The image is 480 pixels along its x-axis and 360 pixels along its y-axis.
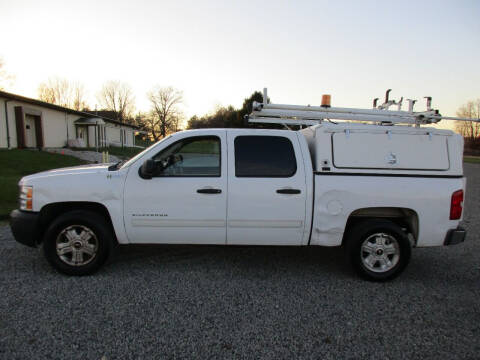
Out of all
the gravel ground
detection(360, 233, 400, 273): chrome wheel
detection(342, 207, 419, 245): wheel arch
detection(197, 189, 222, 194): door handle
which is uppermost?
detection(197, 189, 222, 194): door handle

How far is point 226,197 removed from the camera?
3.72 m

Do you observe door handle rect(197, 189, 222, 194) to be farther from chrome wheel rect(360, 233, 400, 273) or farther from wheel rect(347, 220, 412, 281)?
chrome wheel rect(360, 233, 400, 273)

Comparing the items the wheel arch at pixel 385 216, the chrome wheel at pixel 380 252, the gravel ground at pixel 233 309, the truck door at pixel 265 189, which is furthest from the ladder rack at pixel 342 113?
the gravel ground at pixel 233 309

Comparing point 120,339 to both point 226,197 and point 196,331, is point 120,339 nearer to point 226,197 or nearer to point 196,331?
point 196,331

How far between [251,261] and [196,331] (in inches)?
70.8

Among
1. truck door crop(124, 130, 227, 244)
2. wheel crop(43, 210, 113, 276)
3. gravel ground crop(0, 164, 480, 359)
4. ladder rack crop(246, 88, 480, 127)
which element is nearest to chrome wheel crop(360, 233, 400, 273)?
gravel ground crop(0, 164, 480, 359)

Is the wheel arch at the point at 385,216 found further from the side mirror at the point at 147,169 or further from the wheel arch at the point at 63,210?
the wheel arch at the point at 63,210

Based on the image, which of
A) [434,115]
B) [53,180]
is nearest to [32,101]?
[53,180]

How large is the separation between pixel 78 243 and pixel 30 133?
21939 mm

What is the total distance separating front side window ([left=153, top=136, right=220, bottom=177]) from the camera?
3.83 metres

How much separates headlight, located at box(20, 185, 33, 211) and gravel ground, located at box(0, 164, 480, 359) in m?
0.85

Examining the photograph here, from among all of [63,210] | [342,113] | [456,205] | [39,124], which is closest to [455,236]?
[456,205]

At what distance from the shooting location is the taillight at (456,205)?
3.72 metres

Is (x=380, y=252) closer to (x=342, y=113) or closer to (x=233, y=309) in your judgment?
(x=342, y=113)
